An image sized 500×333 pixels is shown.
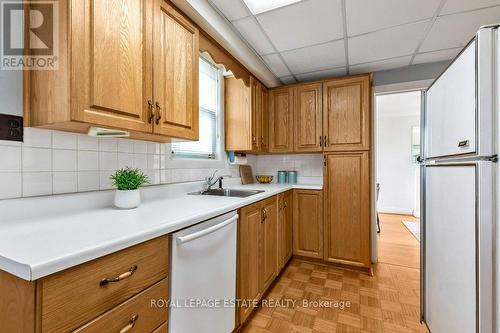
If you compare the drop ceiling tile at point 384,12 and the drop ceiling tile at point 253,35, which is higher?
the drop ceiling tile at point 253,35

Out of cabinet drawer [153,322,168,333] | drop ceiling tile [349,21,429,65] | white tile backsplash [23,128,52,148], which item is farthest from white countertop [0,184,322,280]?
drop ceiling tile [349,21,429,65]

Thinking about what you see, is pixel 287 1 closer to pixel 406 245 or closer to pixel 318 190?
pixel 318 190

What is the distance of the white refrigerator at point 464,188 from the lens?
84 cm

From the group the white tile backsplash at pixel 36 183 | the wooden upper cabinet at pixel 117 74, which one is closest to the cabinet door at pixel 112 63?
the wooden upper cabinet at pixel 117 74

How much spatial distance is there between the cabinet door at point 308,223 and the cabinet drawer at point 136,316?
2.02m

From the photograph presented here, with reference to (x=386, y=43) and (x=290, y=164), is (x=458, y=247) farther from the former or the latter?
(x=290, y=164)

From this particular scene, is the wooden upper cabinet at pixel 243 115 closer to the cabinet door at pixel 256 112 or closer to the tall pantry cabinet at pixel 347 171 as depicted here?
the cabinet door at pixel 256 112

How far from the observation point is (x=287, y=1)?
1603 millimetres

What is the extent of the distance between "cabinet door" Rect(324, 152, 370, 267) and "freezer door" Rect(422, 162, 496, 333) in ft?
A: 2.94

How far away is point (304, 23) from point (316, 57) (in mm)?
606

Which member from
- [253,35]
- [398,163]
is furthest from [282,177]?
[398,163]

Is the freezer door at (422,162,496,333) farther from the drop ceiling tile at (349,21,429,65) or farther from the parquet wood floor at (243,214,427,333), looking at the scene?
the drop ceiling tile at (349,21,429,65)

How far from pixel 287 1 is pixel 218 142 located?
1457 millimetres

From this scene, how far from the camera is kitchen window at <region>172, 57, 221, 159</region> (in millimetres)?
2299
